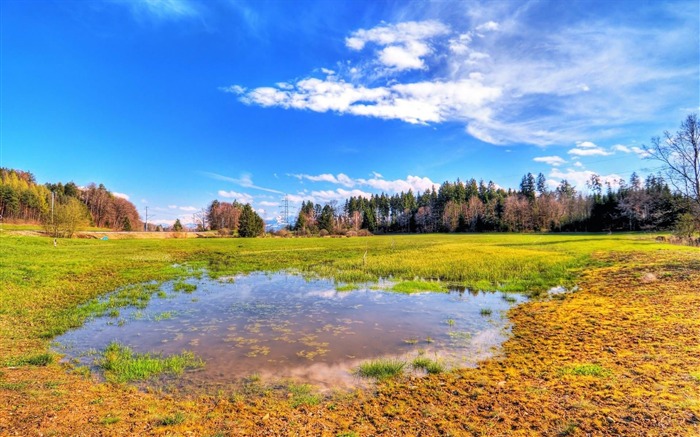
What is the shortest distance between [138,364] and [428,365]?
24.7 feet

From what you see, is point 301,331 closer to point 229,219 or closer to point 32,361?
point 32,361

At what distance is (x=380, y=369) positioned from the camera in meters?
8.67

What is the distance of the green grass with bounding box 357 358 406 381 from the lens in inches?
333

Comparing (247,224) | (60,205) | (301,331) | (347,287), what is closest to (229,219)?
(247,224)

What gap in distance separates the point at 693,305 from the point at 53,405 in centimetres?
1895

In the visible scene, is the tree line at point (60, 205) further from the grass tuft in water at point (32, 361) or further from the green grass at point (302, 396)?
the green grass at point (302, 396)

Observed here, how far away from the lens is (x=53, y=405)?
6.44 metres

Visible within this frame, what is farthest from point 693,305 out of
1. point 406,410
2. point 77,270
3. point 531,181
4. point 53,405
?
point 531,181

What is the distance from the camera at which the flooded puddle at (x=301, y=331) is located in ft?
30.4

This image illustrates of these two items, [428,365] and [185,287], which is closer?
[428,365]

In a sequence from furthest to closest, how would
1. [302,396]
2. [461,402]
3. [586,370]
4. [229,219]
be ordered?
[229,219]
[586,370]
[302,396]
[461,402]

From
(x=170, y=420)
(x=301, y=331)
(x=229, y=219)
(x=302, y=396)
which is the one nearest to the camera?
(x=170, y=420)

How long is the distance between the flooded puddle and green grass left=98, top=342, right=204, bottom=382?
413 millimetres

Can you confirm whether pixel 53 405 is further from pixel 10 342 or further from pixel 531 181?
pixel 531 181
